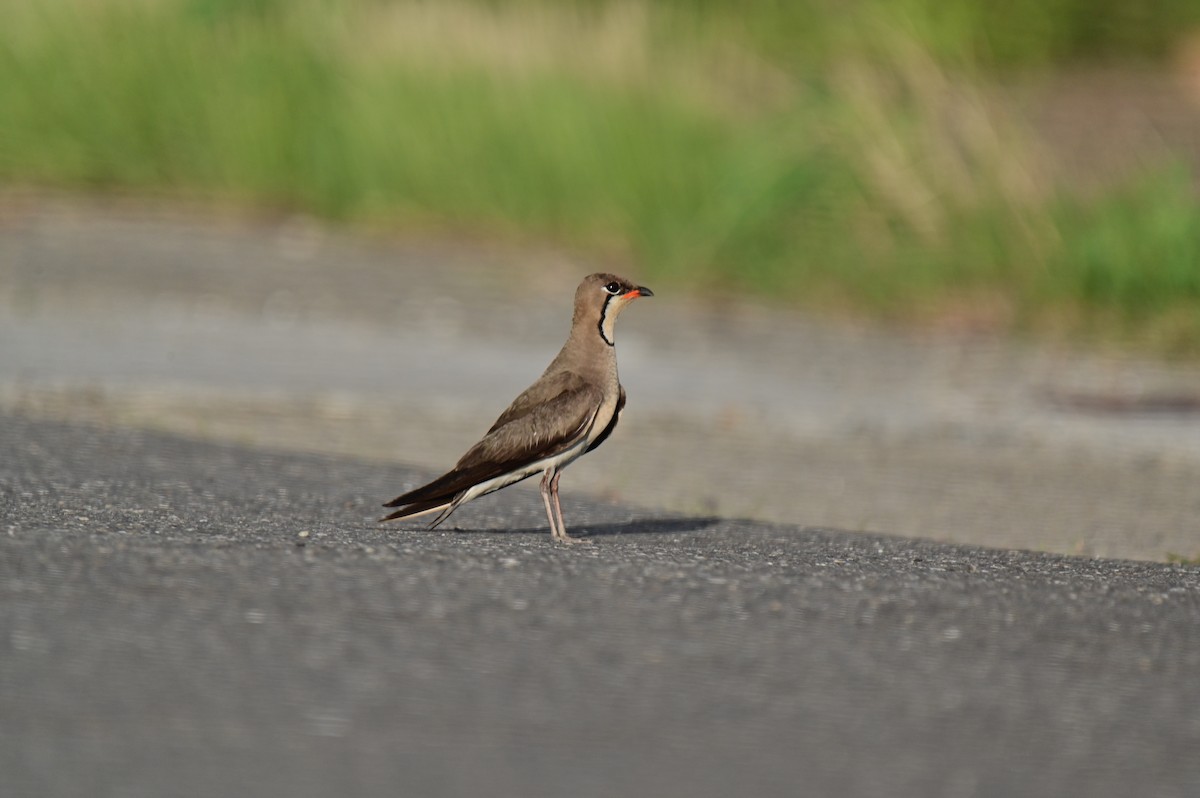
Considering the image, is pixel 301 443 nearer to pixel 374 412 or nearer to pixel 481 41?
pixel 374 412

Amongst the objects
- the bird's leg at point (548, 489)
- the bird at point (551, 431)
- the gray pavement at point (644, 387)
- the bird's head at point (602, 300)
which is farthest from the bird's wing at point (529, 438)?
the gray pavement at point (644, 387)

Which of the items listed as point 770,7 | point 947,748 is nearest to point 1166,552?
point 947,748

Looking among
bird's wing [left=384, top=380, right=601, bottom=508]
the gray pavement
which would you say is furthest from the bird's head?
the gray pavement

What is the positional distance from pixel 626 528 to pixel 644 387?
4.04m

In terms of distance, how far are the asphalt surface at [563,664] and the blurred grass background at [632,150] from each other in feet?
26.0

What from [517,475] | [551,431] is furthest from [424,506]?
[551,431]

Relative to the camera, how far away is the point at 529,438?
22.7 ft

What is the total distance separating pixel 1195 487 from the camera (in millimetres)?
9398

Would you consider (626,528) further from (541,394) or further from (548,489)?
(541,394)

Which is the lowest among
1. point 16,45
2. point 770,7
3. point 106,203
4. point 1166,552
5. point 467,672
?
point 467,672

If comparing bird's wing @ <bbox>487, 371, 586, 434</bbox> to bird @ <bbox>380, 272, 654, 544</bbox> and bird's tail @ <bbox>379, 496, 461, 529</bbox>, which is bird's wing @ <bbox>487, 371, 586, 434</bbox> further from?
bird's tail @ <bbox>379, 496, 461, 529</bbox>

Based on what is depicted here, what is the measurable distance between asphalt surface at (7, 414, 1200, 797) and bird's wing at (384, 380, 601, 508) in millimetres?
235

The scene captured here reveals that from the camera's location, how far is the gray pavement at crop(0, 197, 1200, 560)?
910 centimetres

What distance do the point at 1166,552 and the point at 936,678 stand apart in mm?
2925
